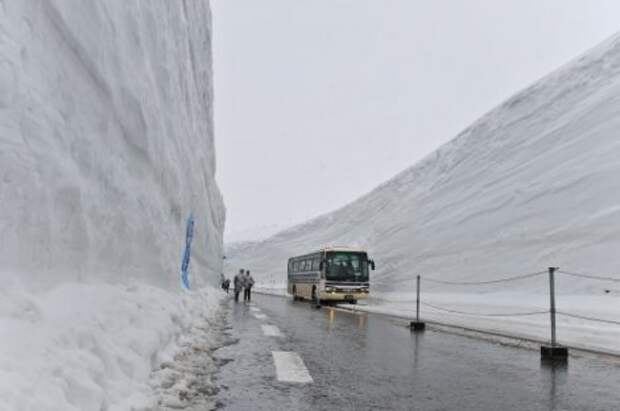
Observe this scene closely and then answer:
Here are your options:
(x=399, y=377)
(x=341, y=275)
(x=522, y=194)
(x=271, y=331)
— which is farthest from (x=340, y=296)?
(x=399, y=377)

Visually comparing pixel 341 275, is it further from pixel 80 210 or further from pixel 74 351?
pixel 74 351

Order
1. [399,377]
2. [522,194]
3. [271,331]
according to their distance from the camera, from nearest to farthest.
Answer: [399,377], [271,331], [522,194]

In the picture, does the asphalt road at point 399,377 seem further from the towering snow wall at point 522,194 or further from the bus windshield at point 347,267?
the towering snow wall at point 522,194

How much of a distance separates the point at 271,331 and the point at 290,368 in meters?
5.18

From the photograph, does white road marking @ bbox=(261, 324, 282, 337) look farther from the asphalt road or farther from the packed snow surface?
the packed snow surface

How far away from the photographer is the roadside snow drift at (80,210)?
405 centimetres

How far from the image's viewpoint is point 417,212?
56312mm

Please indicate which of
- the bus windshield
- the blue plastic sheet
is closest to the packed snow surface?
the bus windshield

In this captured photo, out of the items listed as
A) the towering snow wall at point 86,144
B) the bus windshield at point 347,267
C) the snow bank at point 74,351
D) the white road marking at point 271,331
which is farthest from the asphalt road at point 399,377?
the bus windshield at point 347,267

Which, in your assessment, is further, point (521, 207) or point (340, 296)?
point (521, 207)

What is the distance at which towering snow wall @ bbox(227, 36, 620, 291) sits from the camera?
109 ft

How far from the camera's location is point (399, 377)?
711 cm

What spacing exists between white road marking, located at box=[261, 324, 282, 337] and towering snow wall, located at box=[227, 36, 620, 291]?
61.8 feet

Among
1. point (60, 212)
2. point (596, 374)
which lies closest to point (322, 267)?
point (596, 374)
